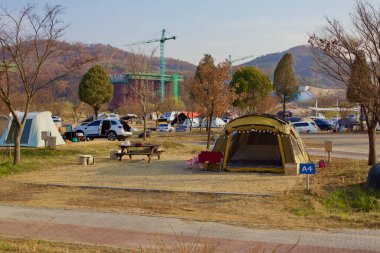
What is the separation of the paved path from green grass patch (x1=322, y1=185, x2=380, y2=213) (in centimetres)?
188

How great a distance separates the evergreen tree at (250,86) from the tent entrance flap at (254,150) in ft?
88.4

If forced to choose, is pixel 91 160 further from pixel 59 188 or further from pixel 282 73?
pixel 282 73

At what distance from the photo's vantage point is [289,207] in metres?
10.5

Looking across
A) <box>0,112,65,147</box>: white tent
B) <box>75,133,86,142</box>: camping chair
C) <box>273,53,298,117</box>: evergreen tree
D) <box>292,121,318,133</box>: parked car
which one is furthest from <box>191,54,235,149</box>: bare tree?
<box>273,53,298,117</box>: evergreen tree

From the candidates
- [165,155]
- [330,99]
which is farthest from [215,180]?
[330,99]

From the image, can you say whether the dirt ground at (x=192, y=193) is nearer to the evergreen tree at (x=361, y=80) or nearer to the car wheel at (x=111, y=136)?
the evergreen tree at (x=361, y=80)

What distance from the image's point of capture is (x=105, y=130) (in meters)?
29.6

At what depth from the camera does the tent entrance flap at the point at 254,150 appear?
53.7 feet

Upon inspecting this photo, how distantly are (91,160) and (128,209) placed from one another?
820 centimetres

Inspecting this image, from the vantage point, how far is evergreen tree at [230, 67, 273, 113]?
44812 millimetres

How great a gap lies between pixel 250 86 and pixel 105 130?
1964 centimetres

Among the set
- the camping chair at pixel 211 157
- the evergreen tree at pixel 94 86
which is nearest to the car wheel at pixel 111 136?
the evergreen tree at pixel 94 86

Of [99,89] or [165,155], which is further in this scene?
[99,89]

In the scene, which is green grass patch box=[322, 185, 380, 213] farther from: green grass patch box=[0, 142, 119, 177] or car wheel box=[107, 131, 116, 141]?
car wheel box=[107, 131, 116, 141]
